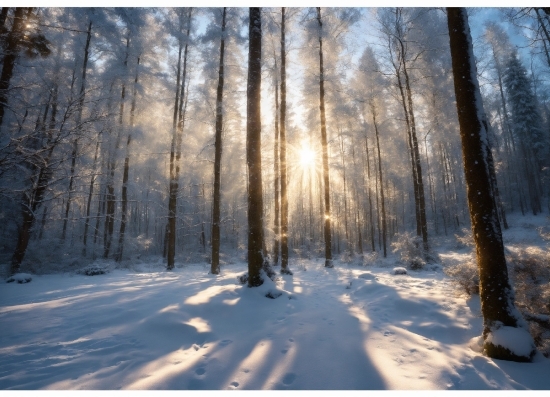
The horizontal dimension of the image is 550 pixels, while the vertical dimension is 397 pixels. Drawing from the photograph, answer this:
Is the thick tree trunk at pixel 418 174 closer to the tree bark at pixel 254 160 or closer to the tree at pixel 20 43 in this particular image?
the tree bark at pixel 254 160

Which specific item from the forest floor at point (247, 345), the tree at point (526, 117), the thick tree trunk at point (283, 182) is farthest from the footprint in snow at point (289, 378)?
the tree at point (526, 117)

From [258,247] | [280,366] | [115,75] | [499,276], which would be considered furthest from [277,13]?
[280,366]

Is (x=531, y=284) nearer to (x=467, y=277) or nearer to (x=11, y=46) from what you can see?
(x=467, y=277)

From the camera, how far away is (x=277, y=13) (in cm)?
1144

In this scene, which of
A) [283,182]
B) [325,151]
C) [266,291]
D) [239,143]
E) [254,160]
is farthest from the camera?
[239,143]

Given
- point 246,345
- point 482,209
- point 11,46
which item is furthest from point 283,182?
point 11,46

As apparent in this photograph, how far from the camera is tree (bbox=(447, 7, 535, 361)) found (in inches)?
125

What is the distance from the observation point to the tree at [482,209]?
10.4 ft

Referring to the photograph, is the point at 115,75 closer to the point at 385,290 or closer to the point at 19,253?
the point at 19,253

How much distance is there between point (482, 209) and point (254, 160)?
4.70m

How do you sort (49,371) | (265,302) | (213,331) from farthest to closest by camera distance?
(265,302), (213,331), (49,371)

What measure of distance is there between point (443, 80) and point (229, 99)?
11060mm

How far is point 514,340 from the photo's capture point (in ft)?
9.72

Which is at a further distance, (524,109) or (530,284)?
(524,109)
